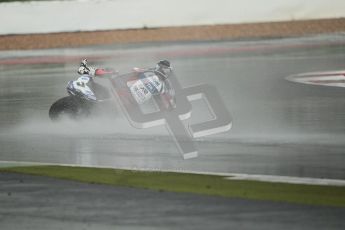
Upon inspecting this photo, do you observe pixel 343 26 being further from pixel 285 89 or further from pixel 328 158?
pixel 328 158

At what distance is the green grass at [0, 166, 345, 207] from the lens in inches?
312

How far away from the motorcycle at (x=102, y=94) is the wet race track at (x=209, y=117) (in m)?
0.20

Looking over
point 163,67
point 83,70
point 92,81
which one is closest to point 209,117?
point 163,67

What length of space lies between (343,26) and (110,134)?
15.5 metres

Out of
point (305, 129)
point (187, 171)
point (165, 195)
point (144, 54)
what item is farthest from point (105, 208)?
point (144, 54)

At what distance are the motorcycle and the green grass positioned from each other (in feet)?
11.4

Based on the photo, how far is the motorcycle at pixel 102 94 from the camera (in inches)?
542

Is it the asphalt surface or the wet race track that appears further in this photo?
the wet race track
